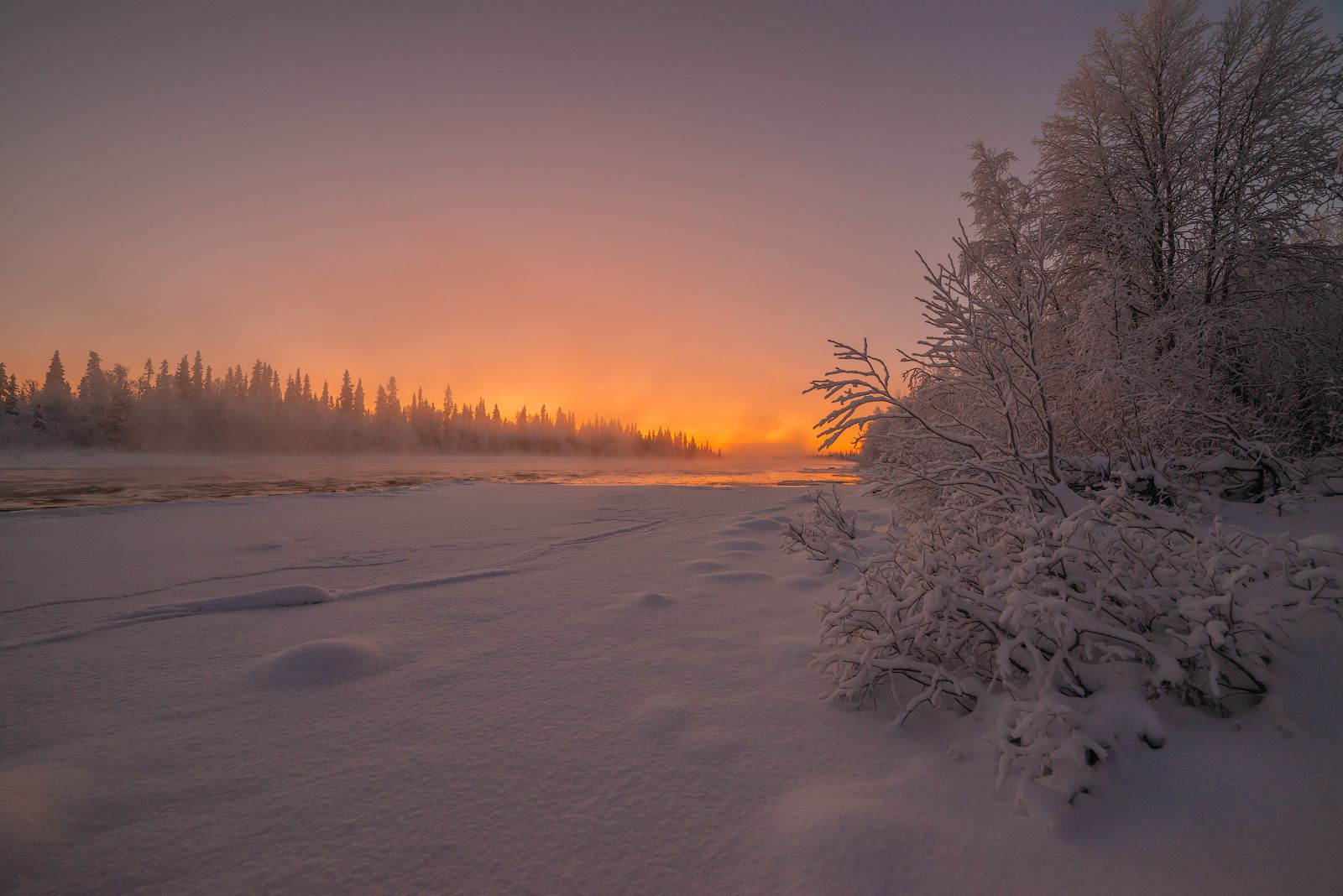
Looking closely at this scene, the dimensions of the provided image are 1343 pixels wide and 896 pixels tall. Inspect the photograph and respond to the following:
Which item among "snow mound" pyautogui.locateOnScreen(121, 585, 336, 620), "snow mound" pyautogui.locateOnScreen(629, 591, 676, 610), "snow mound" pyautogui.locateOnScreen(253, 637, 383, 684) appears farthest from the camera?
"snow mound" pyautogui.locateOnScreen(629, 591, 676, 610)

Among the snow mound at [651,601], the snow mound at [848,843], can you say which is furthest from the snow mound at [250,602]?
the snow mound at [848,843]

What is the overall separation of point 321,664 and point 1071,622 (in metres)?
4.29

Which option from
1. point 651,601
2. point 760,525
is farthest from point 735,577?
point 760,525

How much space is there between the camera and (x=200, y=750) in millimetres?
2377

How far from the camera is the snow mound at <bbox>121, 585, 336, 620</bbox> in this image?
4.37 m

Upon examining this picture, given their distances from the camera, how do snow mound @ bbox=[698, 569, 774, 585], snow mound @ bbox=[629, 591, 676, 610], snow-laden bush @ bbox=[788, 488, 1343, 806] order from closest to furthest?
snow-laden bush @ bbox=[788, 488, 1343, 806] < snow mound @ bbox=[629, 591, 676, 610] < snow mound @ bbox=[698, 569, 774, 585]

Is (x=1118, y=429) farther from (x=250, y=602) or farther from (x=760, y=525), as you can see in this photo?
(x=250, y=602)

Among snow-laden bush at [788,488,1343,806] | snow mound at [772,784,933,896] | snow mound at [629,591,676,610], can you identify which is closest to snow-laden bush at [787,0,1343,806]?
snow-laden bush at [788,488,1343,806]

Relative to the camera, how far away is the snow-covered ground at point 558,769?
Answer: 1.67 meters

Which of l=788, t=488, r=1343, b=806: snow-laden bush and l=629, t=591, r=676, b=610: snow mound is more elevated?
l=788, t=488, r=1343, b=806: snow-laden bush

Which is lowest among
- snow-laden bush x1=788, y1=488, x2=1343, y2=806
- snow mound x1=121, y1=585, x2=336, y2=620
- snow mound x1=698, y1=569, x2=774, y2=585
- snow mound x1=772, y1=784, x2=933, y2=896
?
snow mound x1=772, y1=784, x2=933, y2=896

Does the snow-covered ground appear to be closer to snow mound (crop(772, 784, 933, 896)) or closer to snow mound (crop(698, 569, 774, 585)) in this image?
snow mound (crop(772, 784, 933, 896))

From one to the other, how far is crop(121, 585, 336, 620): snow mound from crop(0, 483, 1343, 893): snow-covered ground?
39mm

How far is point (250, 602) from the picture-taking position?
4.65m
